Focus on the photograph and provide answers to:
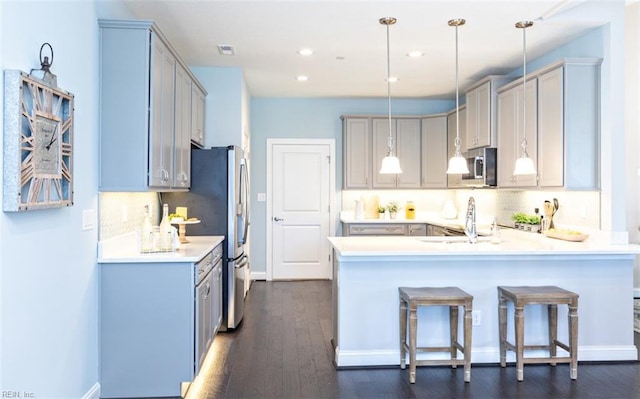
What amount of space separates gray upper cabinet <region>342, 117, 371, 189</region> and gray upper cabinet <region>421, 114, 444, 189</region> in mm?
795

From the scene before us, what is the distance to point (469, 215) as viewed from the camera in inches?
151

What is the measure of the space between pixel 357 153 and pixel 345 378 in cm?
396

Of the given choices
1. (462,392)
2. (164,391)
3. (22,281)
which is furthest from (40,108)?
(462,392)

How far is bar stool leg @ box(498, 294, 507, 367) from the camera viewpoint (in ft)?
10.9

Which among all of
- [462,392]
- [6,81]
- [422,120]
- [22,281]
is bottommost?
[462,392]

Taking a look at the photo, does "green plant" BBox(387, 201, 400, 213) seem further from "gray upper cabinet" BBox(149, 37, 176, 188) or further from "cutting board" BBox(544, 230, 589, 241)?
"gray upper cabinet" BBox(149, 37, 176, 188)

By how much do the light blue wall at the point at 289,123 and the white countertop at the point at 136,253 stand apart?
3058 millimetres

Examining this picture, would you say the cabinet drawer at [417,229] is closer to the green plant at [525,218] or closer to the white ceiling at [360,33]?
the green plant at [525,218]

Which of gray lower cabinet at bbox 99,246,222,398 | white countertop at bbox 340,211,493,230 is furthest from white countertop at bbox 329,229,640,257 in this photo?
white countertop at bbox 340,211,493,230

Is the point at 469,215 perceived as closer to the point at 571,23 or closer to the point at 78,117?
the point at 571,23

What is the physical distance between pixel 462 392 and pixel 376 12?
2.73 m

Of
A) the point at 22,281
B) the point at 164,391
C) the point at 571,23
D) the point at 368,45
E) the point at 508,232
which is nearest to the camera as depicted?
the point at 22,281

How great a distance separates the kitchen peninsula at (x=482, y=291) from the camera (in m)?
3.39

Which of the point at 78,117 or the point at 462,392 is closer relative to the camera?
the point at 78,117
